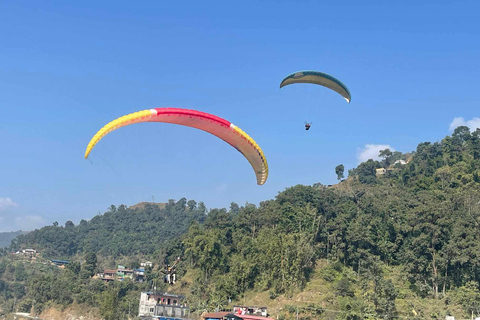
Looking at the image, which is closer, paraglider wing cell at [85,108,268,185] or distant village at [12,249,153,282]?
paraglider wing cell at [85,108,268,185]

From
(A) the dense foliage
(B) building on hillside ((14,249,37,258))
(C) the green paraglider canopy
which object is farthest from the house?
(C) the green paraglider canopy

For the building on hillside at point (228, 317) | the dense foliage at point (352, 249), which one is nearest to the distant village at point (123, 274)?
the dense foliage at point (352, 249)

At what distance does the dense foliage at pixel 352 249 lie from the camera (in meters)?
33.0

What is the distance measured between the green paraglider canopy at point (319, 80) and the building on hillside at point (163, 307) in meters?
21.1

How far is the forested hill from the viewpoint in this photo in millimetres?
113906

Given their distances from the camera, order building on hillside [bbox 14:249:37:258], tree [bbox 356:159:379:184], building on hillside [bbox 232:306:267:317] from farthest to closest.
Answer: building on hillside [bbox 14:249:37:258]
tree [bbox 356:159:379:184]
building on hillside [bbox 232:306:267:317]

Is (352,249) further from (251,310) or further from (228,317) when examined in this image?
(228,317)

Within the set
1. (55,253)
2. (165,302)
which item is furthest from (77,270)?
(55,253)

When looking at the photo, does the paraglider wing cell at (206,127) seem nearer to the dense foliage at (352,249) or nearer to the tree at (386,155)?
the dense foliage at (352,249)

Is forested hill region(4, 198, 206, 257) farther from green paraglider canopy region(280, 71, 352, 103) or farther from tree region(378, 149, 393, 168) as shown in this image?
green paraglider canopy region(280, 71, 352, 103)

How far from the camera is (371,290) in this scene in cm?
3375

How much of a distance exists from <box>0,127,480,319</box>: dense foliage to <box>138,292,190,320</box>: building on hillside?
105cm

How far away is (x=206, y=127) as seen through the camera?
20.7 m

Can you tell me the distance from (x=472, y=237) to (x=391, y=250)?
25.1 ft
